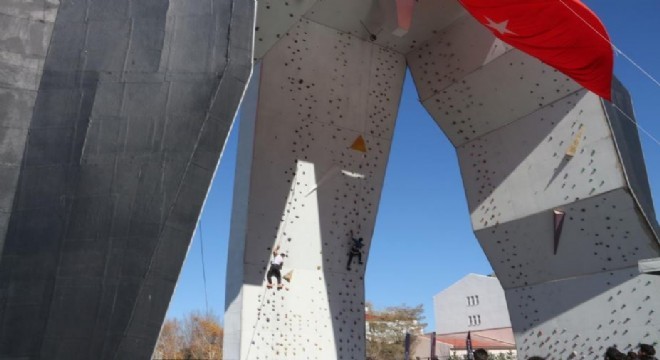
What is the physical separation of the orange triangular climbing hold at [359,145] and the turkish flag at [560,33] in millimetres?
3628

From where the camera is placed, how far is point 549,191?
31.3 feet

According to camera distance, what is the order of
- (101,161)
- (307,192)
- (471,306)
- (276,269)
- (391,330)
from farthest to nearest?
(471,306) → (391,330) → (307,192) → (276,269) → (101,161)

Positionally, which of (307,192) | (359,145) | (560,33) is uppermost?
(560,33)

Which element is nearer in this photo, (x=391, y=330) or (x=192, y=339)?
(x=391, y=330)

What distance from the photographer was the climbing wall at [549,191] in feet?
28.0

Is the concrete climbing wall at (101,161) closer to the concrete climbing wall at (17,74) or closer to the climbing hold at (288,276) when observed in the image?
the concrete climbing wall at (17,74)

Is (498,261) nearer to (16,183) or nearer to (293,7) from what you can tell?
(293,7)

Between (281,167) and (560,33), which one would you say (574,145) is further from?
(281,167)

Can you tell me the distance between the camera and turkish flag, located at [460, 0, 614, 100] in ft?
27.8

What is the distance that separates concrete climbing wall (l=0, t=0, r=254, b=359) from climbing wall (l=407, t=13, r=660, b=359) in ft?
21.3

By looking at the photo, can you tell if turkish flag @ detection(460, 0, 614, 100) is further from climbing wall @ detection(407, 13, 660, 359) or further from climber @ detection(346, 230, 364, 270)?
climber @ detection(346, 230, 364, 270)

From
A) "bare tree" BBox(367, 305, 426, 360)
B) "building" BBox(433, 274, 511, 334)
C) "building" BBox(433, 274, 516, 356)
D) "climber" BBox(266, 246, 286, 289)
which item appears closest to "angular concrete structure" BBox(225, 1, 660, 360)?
"climber" BBox(266, 246, 286, 289)

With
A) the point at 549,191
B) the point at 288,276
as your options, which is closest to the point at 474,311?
the point at 549,191

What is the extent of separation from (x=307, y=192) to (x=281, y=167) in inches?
29.3
